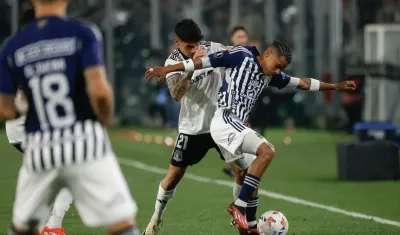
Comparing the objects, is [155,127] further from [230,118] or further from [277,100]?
[230,118]

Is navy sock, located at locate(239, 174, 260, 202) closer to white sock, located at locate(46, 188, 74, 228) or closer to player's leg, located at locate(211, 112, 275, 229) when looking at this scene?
player's leg, located at locate(211, 112, 275, 229)

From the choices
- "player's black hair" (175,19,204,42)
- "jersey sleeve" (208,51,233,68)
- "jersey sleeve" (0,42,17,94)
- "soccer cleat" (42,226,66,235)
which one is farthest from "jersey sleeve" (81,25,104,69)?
"player's black hair" (175,19,204,42)

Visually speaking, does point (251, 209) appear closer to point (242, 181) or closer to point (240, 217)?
point (240, 217)

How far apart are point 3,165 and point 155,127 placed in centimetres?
1472

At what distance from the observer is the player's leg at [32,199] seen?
700cm

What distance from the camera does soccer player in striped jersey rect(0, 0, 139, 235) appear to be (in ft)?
22.5

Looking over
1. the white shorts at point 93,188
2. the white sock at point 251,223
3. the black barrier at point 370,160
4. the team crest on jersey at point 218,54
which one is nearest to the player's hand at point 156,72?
the team crest on jersey at point 218,54

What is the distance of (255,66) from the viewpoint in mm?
10961

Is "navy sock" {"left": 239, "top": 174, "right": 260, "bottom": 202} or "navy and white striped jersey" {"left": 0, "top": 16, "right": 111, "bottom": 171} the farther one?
"navy sock" {"left": 239, "top": 174, "right": 260, "bottom": 202}

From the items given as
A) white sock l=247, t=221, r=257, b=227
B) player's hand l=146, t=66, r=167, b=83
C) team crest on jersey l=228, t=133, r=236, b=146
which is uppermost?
player's hand l=146, t=66, r=167, b=83

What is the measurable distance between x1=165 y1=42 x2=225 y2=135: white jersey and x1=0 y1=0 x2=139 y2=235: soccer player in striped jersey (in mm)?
4763

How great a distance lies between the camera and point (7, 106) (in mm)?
7203

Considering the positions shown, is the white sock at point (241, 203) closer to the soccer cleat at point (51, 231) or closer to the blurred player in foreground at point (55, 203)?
the blurred player in foreground at point (55, 203)

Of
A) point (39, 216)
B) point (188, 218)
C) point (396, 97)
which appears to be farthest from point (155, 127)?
point (39, 216)
